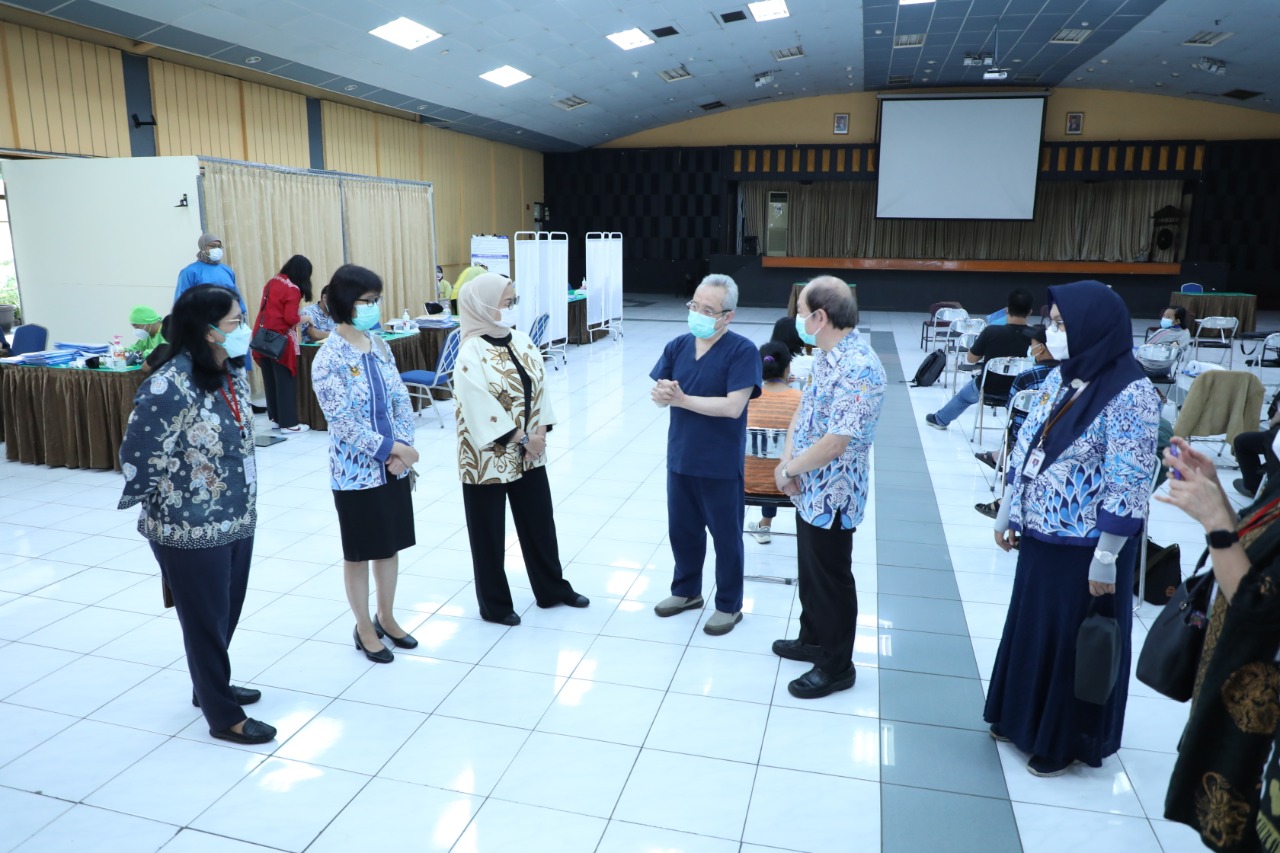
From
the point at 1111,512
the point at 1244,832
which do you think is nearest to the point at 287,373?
the point at 1111,512

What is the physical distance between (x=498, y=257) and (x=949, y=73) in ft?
33.6

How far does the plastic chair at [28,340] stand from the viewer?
6797 millimetres

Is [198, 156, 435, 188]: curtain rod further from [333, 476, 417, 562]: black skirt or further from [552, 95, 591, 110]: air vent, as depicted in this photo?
[333, 476, 417, 562]: black skirt

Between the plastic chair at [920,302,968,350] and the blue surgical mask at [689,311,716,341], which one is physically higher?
the blue surgical mask at [689,311,716,341]

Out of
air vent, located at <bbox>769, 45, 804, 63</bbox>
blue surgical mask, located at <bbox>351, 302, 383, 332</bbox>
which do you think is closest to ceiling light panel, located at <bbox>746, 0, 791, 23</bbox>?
air vent, located at <bbox>769, 45, 804, 63</bbox>

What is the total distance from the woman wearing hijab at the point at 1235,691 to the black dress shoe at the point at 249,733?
2568mm

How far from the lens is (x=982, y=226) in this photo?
19.1m

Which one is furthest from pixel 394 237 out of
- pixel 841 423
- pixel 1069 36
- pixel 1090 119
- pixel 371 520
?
pixel 1090 119

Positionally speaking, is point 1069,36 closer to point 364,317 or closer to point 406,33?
point 406,33

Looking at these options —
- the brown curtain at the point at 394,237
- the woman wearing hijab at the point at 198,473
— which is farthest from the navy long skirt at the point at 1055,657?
the brown curtain at the point at 394,237

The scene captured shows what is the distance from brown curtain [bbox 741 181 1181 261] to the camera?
18391 mm

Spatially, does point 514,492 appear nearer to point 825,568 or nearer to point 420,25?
point 825,568

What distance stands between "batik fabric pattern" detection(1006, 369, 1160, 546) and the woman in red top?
19.4ft

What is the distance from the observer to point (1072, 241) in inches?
740
